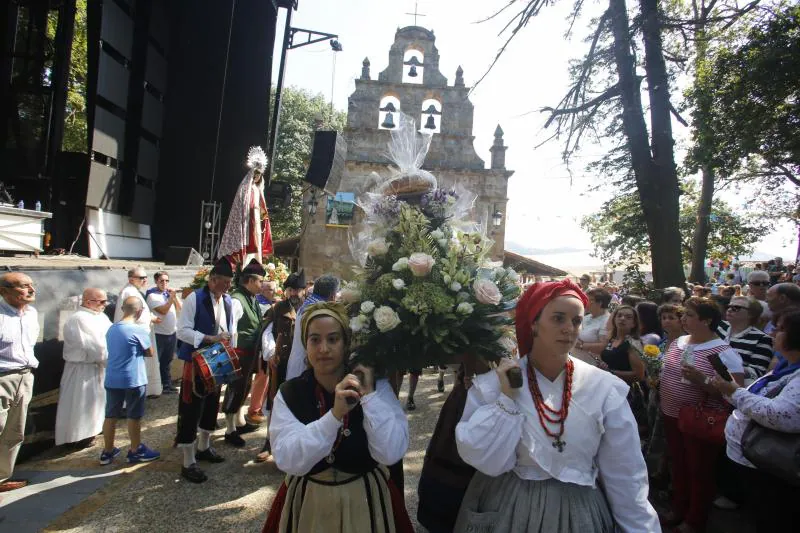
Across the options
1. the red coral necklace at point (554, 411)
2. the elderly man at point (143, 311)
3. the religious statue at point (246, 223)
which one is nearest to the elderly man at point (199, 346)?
the elderly man at point (143, 311)

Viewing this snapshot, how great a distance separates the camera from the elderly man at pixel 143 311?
5.53 m

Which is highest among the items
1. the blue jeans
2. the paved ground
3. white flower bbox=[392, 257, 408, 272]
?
white flower bbox=[392, 257, 408, 272]

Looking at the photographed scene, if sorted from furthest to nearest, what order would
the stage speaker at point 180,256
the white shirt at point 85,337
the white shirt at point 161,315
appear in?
the stage speaker at point 180,256 → the white shirt at point 161,315 → the white shirt at point 85,337

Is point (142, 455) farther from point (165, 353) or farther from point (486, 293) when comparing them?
point (486, 293)

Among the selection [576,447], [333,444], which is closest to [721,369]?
[576,447]

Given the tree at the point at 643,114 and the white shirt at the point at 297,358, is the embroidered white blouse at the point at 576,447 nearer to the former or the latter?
the white shirt at the point at 297,358

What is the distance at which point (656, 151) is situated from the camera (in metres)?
7.44

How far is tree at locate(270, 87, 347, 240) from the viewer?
85.3 ft

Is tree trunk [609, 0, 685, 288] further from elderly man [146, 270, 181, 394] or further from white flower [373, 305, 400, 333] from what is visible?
elderly man [146, 270, 181, 394]

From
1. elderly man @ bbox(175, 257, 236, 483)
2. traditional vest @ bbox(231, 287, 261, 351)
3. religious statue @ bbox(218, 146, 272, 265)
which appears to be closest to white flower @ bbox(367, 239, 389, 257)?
elderly man @ bbox(175, 257, 236, 483)

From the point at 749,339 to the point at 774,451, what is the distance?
1.73m

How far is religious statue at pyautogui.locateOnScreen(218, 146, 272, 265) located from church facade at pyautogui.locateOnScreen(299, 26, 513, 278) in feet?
47.5

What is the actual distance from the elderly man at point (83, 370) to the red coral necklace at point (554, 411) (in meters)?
4.49

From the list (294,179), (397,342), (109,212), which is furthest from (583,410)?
(294,179)
